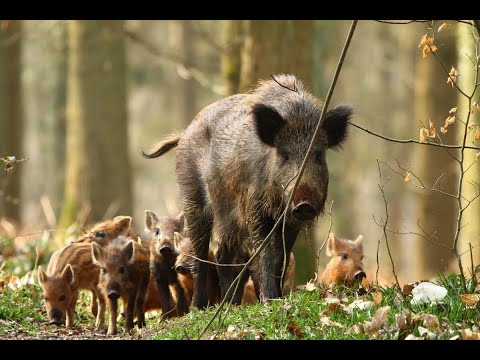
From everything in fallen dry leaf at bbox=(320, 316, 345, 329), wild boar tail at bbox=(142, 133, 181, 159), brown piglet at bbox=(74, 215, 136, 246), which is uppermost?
wild boar tail at bbox=(142, 133, 181, 159)

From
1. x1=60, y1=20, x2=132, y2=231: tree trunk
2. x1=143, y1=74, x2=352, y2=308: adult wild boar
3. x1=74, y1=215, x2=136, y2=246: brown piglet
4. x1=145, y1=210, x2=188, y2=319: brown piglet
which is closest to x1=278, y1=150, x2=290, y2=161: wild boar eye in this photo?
x1=143, y1=74, x2=352, y2=308: adult wild boar

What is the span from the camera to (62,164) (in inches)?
1258

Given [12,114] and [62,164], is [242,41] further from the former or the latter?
[62,164]

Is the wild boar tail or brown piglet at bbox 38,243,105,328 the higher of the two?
the wild boar tail

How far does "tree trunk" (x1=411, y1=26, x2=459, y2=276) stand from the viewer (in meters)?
18.2

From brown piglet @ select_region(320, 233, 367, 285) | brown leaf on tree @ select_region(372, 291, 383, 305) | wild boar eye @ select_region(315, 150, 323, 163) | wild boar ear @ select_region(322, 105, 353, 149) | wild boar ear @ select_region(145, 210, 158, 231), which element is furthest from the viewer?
wild boar ear @ select_region(145, 210, 158, 231)

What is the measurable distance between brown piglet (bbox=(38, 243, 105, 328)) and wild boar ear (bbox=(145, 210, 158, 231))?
76cm

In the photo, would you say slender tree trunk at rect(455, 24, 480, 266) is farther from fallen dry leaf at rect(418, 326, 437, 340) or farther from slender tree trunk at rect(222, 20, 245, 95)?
fallen dry leaf at rect(418, 326, 437, 340)

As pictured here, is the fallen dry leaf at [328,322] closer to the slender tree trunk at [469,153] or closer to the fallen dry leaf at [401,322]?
the fallen dry leaf at [401,322]

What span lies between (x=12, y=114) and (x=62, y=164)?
972cm

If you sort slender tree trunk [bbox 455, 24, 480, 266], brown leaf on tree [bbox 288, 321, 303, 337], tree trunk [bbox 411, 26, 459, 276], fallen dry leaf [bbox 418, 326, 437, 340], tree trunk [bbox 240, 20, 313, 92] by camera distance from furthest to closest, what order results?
tree trunk [bbox 411, 26, 459, 276]
slender tree trunk [bbox 455, 24, 480, 266]
tree trunk [bbox 240, 20, 313, 92]
brown leaf on tree [bbox 288, 321, 303, 337]
fallen dry leaf [bbox 418, 326, 437, 340]

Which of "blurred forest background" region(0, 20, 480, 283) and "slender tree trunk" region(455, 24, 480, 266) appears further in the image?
"slender tree trunk" region(455, 24, 480, 266)

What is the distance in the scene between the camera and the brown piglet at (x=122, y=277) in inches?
388

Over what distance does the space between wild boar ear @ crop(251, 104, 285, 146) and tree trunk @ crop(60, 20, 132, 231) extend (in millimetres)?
9199
